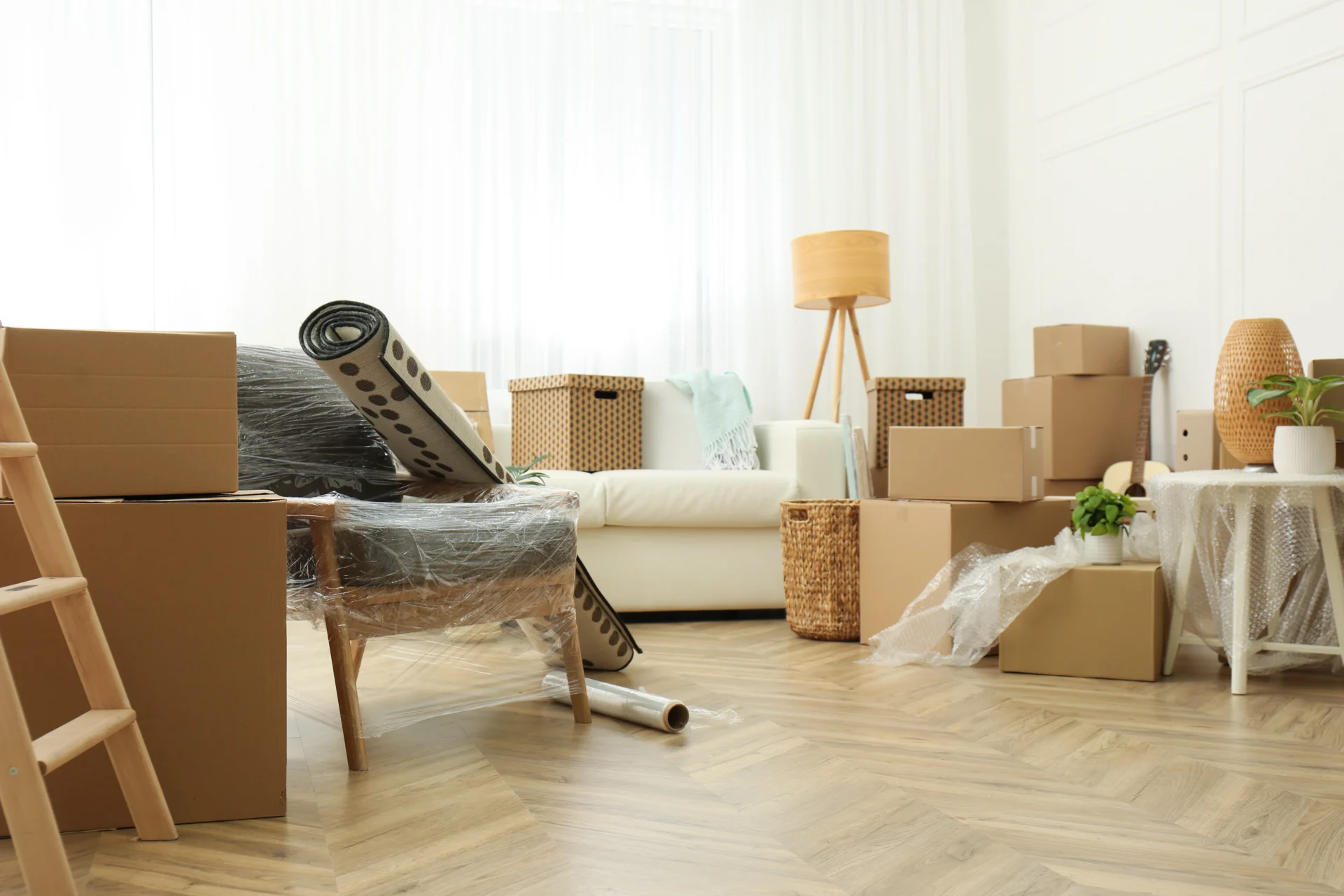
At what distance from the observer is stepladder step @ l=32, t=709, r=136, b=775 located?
112 centimetres

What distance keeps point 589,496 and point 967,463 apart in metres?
1.03

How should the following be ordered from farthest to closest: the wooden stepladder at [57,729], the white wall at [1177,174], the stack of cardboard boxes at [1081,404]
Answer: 1. the stack of cardboard boxes at [1081,404]
2. the white wall at [1177,174]
3. the wooden stepladder at [57,729]

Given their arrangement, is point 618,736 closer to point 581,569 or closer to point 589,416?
point 581,569

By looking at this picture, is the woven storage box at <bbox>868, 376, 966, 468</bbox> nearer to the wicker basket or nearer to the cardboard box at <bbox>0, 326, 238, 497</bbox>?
the wicker basket

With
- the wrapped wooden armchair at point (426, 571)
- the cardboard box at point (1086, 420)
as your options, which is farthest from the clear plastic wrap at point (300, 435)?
the cardboard box at point (1086, 420)

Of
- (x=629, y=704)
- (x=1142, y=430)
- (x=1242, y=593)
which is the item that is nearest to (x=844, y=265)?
(x=1142, y=430)

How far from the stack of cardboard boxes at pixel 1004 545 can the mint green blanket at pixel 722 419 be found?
733 millimetres

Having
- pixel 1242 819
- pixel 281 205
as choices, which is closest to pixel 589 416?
pixel 281 205

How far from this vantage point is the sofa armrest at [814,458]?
3.19 metres

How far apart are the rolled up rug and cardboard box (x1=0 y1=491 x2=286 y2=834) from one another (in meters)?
0.30

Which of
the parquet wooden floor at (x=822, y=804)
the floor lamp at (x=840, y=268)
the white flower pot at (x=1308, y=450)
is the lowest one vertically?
the parquet wooden floor at (x=822, y=804)

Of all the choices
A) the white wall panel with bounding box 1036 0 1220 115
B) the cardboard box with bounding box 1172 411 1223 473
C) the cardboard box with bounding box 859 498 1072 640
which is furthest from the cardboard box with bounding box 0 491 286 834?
the white wall panel with bounding box 1036 0 1220 115

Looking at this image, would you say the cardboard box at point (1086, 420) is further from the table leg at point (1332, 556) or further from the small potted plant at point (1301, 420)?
the table leg at point (1332, 556)

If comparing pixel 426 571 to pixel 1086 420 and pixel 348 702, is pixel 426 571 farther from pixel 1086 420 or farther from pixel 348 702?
pixel 1086 420
